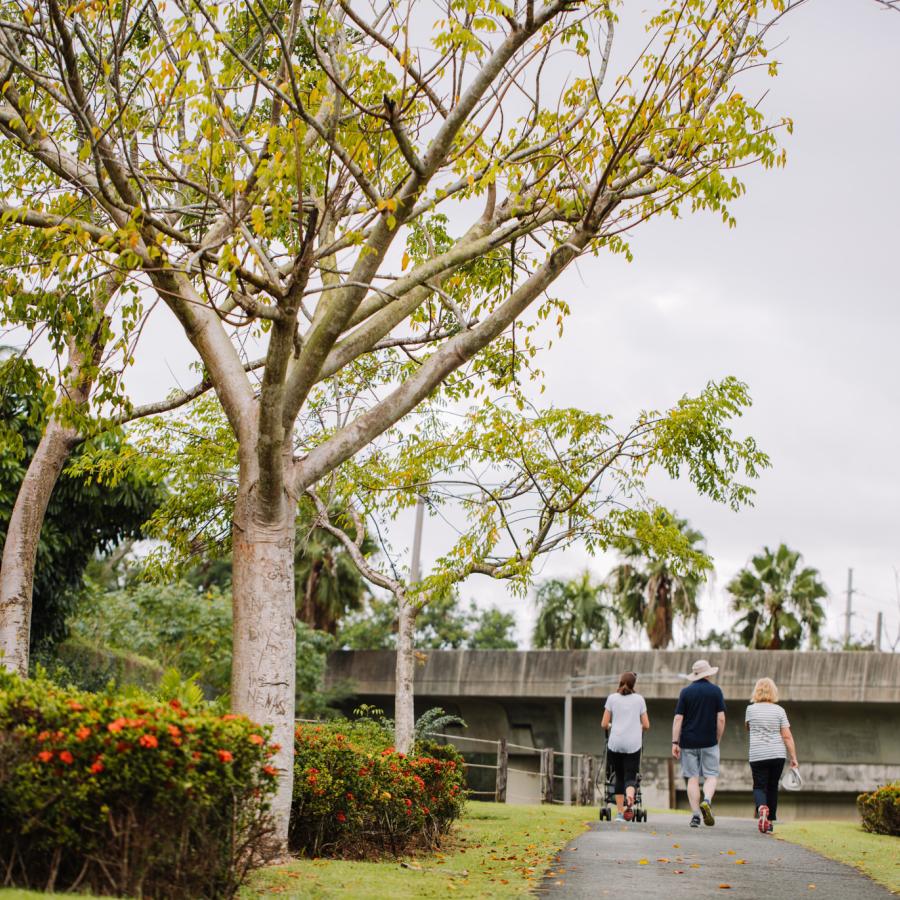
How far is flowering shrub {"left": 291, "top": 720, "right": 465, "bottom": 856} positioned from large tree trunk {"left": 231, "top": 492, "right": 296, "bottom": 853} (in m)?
0.53

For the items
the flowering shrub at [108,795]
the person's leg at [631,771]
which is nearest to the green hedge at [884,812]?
the person's leg at [631,771]

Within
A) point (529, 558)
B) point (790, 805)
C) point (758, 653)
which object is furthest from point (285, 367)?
point (790, 805)

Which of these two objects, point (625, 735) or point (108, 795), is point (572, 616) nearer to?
point (625, 735)

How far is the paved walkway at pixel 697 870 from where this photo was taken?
741cm

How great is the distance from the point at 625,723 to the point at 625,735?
14 centimetres

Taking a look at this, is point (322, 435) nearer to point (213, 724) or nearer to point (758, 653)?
point (213, 724)

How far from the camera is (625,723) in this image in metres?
13.0

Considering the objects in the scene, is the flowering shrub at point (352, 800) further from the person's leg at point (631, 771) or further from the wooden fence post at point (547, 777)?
the wooden fence post at point (547, 777)

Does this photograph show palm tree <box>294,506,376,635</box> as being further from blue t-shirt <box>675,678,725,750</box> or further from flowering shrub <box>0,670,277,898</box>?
flowering shrub <box>0,670,277,898</box>

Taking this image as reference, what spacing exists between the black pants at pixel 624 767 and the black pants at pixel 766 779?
1772 millimetres

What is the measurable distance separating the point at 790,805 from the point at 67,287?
28.9 metres

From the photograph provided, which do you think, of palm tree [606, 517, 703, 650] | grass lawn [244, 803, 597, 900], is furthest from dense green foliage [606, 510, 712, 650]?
grass lawn [244, 803, 597, 900]

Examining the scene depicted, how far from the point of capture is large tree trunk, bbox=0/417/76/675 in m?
11.3

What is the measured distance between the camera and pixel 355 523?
17.7 meters
